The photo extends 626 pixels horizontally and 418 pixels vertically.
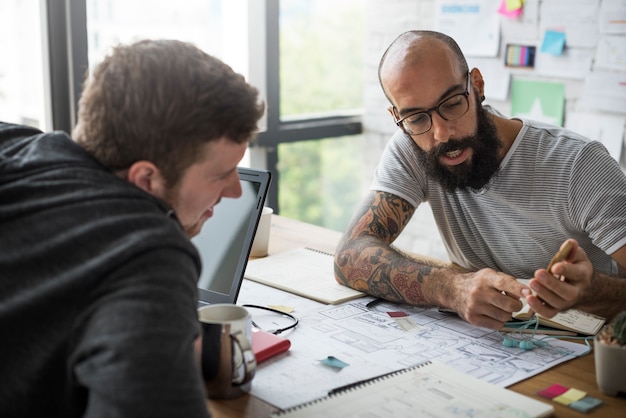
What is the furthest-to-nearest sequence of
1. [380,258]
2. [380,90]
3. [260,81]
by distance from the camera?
[380,90], [260,81], [380,258]

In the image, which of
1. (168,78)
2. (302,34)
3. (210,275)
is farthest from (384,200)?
(302,34)

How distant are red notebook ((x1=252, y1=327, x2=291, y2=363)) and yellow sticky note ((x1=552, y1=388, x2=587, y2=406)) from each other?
1.63 feet

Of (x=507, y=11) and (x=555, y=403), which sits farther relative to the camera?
(x=507, y=11)

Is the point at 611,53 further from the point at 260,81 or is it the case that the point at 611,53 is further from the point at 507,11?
the point at 260,81

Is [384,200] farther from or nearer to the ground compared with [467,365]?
farther from the ground

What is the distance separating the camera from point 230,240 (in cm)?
165

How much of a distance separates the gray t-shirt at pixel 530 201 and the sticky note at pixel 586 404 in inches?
24.2

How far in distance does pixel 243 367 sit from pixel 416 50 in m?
1.01

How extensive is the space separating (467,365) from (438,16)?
96.3 inches

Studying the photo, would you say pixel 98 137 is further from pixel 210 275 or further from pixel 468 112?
pixel 468 112

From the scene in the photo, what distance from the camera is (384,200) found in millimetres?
2025

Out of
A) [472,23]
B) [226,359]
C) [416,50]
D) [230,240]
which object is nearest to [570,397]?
[226,359]

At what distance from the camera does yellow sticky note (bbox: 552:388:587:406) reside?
48.9 inches

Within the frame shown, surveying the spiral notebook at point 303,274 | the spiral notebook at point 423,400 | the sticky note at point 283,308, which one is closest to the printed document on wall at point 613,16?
Result: the spiral notebook at point 303,274
